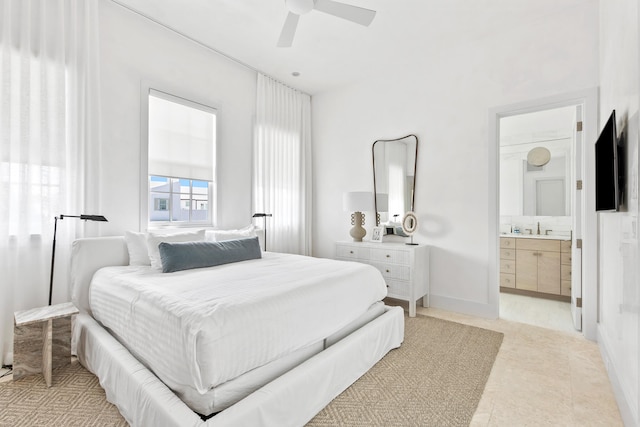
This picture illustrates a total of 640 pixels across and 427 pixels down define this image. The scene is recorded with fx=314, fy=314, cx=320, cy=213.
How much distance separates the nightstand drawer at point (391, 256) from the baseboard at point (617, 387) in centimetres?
163

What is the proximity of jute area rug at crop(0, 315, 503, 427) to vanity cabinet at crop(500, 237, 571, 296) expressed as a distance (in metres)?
2.28

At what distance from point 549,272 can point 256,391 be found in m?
4.24

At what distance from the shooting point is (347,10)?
2422 millimetres

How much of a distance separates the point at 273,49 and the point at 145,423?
3.57 meters

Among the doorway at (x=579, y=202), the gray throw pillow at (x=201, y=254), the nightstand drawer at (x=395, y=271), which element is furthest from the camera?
the nightstand drawer at (x=395, y=271)

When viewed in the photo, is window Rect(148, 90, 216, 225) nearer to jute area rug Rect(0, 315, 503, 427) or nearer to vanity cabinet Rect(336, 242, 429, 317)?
jute area rug Rect(0, 315, 503, 427)

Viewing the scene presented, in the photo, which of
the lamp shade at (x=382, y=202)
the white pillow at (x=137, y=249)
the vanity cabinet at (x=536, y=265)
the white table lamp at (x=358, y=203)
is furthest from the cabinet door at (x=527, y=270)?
the white pillow at (x=137, y=249)

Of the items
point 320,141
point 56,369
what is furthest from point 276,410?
point 320,141

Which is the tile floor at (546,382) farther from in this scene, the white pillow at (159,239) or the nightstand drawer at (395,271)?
the white pillow at (159,239)

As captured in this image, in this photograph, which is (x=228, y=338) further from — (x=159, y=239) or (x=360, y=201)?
(x=360, y=201)

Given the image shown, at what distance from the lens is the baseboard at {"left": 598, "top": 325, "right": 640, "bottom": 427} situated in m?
1.51

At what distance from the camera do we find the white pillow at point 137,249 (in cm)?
257

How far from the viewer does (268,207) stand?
4.19 meters

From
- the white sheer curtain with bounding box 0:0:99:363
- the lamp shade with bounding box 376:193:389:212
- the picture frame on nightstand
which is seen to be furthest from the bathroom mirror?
the white sheer curtain with bounding box 0:0:99:363
